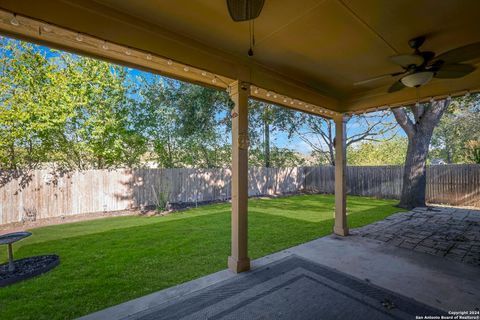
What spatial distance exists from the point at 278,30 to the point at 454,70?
6.22 ft

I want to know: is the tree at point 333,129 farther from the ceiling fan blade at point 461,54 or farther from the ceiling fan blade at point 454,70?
the ceiling fan blade at point 461,54

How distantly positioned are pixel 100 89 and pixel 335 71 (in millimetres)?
7032

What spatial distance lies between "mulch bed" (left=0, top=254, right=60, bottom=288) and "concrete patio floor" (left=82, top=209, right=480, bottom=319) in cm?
136

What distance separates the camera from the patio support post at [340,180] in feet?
12.8

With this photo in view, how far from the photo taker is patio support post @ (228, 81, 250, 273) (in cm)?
260

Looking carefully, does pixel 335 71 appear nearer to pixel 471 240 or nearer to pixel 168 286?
pixel 168 286

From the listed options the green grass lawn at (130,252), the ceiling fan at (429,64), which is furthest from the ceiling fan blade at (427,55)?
the green grass lawn at (130,252)

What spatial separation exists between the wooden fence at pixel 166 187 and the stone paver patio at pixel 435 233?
198 centimetres

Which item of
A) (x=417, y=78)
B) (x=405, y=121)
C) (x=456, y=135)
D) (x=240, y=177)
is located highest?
(x=456, y=135)

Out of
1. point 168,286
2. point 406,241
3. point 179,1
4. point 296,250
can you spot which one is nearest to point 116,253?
point 168,286

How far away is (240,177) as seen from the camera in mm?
2627

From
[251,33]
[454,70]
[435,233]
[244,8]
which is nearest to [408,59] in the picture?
[454,70]

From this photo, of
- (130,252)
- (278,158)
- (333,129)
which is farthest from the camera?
(278,158)

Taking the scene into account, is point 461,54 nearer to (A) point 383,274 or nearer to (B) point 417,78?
(B) point 417,78
